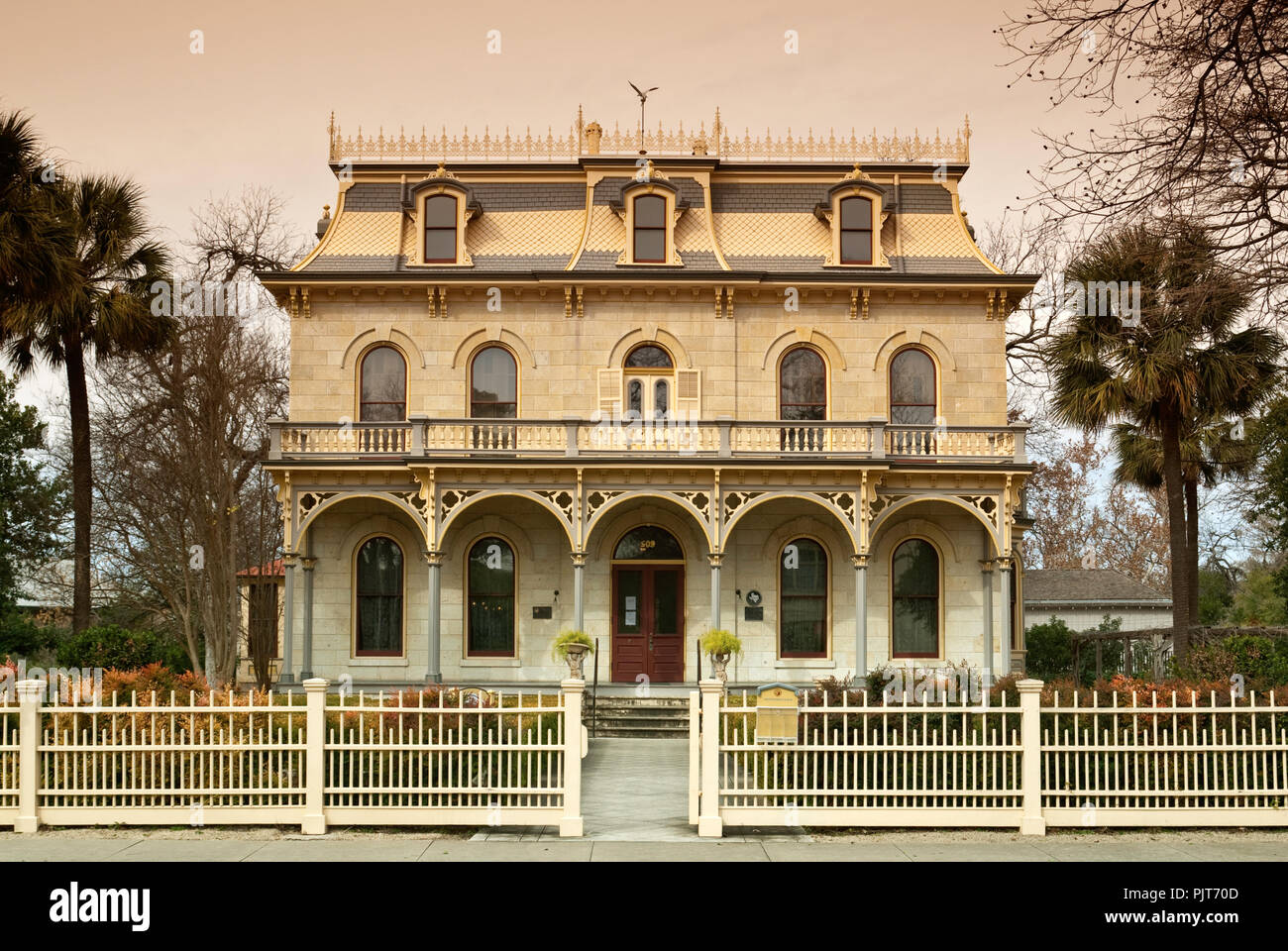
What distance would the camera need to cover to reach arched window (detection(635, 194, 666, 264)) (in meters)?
27.1

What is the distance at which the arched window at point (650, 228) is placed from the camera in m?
27.1

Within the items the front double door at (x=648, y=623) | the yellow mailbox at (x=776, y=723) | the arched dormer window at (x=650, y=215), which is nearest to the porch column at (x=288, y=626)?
the front double door at (x=648, y=623)

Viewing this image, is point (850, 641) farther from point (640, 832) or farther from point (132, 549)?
point (132, 549)

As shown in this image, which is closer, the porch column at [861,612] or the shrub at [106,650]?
the shrub at [106,650]

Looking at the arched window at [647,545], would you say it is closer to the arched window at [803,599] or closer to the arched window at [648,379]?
the arched window at [803,599]

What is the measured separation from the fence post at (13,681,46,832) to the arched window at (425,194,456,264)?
52.7ft

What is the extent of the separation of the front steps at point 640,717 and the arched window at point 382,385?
24.4 ft

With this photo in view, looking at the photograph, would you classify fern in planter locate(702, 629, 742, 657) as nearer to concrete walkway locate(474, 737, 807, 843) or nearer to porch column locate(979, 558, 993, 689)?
concrete walkway locate(474, 737, 807, 843)

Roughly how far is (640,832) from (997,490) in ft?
48.1

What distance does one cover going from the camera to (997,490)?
83.1ft

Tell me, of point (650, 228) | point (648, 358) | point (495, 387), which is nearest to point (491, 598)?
point (495, 387)

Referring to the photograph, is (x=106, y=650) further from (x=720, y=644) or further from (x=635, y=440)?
(x=720, y=644)

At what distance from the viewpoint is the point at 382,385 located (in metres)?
27.0

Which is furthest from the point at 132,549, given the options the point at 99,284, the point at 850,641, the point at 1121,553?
the point at 1121,553
